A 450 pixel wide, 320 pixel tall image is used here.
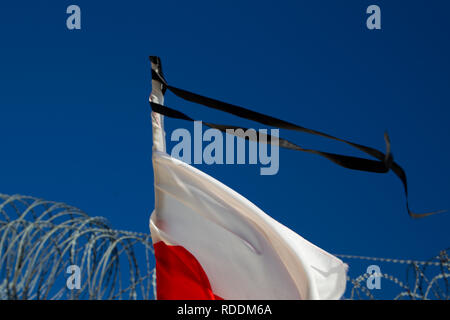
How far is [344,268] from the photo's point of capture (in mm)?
5918

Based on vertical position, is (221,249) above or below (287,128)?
below

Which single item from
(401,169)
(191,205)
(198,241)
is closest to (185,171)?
(191,205)

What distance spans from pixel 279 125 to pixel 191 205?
154cm

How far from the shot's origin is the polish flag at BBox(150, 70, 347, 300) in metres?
5.63

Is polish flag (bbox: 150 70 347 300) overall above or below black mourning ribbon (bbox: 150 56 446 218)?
below

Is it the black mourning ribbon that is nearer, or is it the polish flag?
the black mourning ribbon

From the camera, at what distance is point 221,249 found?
19.9 ft

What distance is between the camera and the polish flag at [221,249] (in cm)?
563

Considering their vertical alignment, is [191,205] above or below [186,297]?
above

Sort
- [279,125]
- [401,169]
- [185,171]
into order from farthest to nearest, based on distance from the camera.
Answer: [185,171] → [279,125] → [401,169]

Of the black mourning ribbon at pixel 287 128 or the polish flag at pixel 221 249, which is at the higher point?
the black mourning ribbon at pixel 287 128

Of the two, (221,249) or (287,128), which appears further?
(221,249)

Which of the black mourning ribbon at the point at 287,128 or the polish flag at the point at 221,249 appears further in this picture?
the polish flag at the point at 221,249
